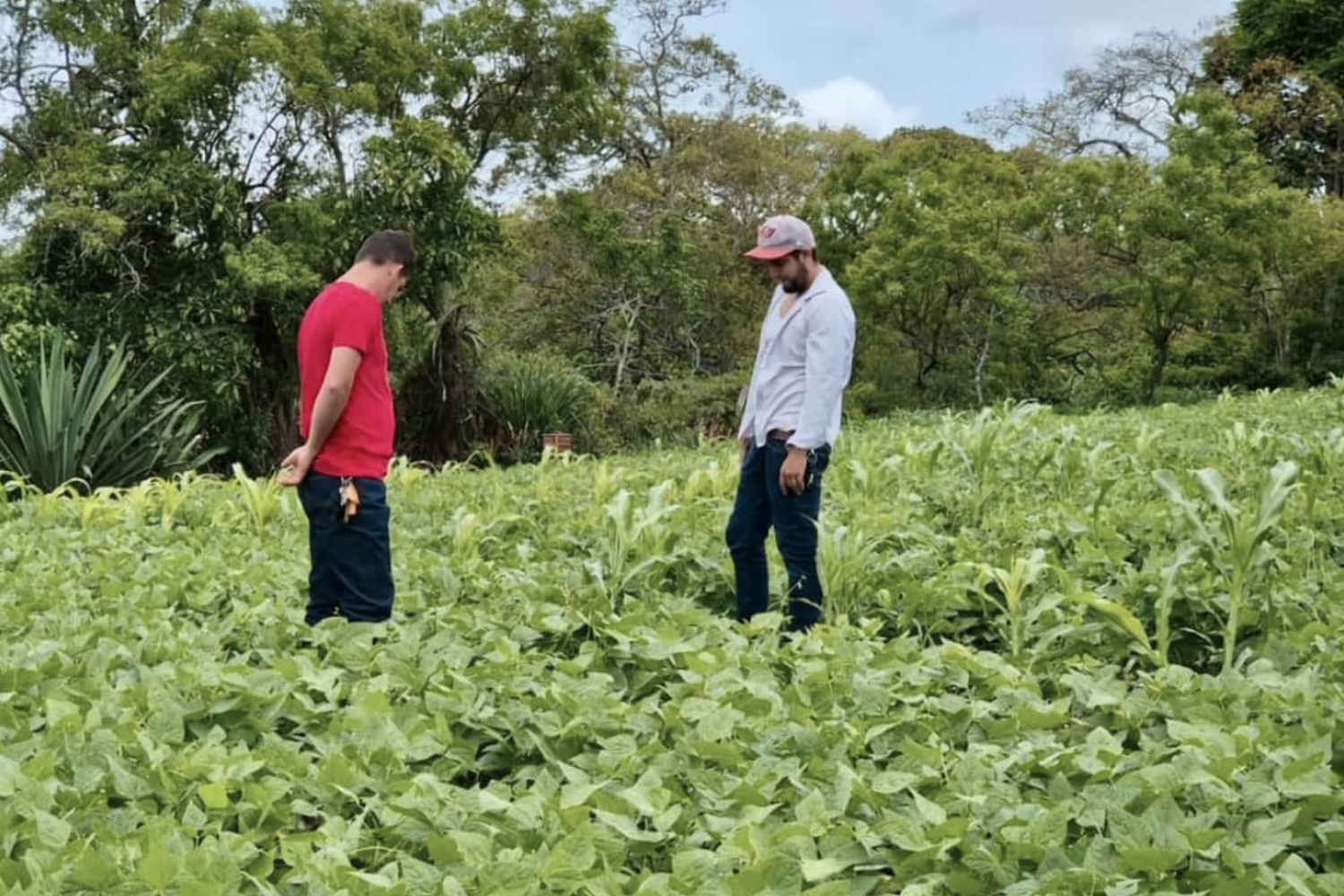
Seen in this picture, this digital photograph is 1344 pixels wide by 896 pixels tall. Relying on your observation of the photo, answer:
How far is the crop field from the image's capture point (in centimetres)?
187

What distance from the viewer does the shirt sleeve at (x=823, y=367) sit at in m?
3.65

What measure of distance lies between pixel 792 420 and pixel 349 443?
1.32m

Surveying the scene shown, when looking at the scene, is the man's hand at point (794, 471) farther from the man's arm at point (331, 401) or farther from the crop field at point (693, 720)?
the man's arm at point (331, 401)

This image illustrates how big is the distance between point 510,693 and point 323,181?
1099cm

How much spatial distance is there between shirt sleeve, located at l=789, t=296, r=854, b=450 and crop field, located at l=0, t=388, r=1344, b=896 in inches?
13.8

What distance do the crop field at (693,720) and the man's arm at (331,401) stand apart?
1.52ft

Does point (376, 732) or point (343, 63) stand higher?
point (343, 63)

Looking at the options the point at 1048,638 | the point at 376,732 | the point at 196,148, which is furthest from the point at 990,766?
the point at 196,148

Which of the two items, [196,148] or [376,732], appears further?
[196,148]

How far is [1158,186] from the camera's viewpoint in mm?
16328

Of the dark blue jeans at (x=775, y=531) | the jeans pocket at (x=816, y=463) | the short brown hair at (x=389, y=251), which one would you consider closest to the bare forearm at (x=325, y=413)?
the short brown hair at (x=389, y=251)

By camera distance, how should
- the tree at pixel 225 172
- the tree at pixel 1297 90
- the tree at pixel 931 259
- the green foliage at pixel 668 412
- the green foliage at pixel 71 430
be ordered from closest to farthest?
the green foliage at pixel 71 430, the tree at pixel 225 172, the green foliage at pixel 668 412, the tree at pixel 931 259, the tree at pixel 1297 90

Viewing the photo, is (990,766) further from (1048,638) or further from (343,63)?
(343,63)

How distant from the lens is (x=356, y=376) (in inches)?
135
